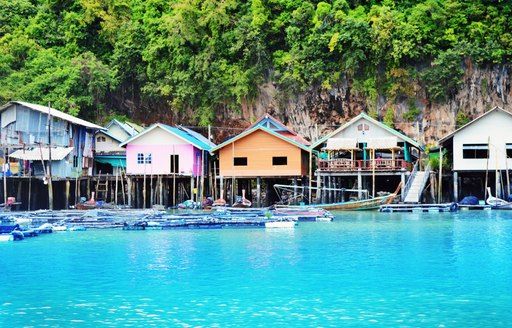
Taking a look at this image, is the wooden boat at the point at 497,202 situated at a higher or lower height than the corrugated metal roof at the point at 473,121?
lower

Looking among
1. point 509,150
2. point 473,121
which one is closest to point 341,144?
point 473,121

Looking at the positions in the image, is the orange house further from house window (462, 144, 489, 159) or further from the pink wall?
house window (462, 144, 489, 159)

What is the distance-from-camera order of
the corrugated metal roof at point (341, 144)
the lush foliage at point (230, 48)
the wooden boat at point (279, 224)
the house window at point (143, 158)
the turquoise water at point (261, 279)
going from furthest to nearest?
the lush foliage at point (230, 48) → the house window at point (143, 158) → the corrugated metal roof at point (341, 144) → the wooden boat at point (279, 224) → the turquoise water at point (261, 279)

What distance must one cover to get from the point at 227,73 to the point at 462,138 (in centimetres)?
1865

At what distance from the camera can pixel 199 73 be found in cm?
5266

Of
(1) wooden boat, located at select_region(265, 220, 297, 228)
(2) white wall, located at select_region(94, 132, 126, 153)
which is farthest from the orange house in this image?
(1) wooden boat, located at select_region(265, 220, 297, 228)

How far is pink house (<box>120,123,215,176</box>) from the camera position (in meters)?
45.4

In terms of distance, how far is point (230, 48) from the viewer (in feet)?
173

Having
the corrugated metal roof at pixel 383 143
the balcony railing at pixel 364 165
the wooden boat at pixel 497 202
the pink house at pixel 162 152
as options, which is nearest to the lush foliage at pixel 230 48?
the pink house at pixel 162 152

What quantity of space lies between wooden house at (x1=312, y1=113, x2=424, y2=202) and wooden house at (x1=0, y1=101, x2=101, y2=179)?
51.2ft

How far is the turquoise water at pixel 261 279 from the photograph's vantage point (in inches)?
531

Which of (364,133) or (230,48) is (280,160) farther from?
(230,48)

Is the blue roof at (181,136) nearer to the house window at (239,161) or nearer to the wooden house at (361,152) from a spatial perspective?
the house window at (239,161)

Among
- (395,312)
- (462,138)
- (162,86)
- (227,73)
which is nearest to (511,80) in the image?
(462,138)
